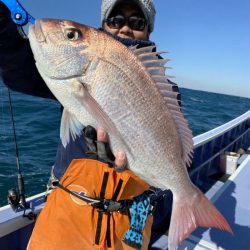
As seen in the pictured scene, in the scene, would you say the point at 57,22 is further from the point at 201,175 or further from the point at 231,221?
the point at 201,175

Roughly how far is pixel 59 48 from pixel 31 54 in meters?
0.38

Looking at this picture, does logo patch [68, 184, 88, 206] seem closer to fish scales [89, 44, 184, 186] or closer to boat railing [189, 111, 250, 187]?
fish scales [89, 44, 184, 186]

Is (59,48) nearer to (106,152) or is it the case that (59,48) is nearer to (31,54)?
(31,54)

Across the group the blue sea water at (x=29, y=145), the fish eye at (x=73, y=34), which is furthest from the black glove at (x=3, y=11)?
the blue sea water at (x=29, y=145)

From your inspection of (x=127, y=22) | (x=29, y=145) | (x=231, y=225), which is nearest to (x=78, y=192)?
(x=127, y=22)

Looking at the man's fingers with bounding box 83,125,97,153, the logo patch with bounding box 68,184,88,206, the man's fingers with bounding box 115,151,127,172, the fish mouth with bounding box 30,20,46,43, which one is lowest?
the logo patch with bounding box 68,184,88,206

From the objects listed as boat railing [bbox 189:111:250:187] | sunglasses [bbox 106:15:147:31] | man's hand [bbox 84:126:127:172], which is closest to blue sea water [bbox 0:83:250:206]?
boat railing [bbox 189:111:250:187]

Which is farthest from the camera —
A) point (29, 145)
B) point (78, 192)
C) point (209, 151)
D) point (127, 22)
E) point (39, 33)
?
point (29, 145)

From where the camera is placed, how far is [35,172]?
6.27 meters

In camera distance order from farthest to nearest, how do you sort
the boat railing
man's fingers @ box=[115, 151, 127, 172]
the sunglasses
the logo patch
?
the boat railing, the sunglasses, the logo patch, man's fingers @ box=[115, 151, 127, 172]

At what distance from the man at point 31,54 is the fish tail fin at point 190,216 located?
543 millimetres

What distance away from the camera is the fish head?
160 cm

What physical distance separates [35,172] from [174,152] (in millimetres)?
5011

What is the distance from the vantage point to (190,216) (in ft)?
6.35
